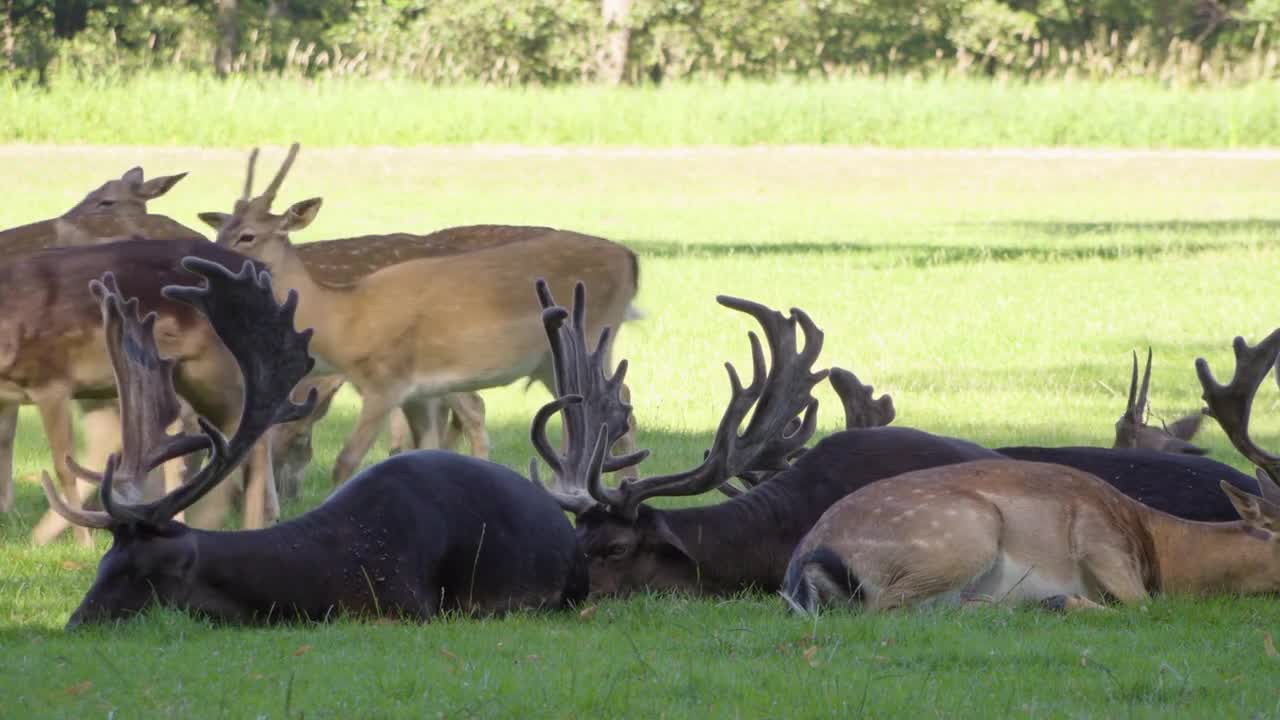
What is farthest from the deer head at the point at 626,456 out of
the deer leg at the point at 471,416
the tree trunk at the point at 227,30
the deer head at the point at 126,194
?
the tree trunk at the point at 227,30

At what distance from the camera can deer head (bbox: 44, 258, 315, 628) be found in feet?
20.7

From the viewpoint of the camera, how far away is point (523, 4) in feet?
157

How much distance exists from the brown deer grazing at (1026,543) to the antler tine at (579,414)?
0.73 meters

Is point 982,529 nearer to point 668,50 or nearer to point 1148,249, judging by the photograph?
point 1148,249

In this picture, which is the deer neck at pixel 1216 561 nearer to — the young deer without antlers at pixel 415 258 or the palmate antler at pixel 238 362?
the palmate antler at pixel 238 362

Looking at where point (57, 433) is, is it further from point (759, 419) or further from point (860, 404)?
point (860, 404)

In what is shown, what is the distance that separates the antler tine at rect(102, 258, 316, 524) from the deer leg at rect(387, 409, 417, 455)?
501 centimetres

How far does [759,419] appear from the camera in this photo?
7934 mm

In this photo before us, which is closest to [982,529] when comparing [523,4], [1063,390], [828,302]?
[1063,390]

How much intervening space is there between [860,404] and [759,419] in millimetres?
1472

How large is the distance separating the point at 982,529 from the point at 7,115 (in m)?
30.5

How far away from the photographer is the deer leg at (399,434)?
11852 millimetres

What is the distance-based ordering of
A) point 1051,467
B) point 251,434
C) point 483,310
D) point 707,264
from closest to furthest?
point 251,434 < point 1051,467 < point 483,310 < point 707,264

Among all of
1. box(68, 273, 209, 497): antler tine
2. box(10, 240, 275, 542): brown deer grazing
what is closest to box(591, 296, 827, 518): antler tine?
box(68, 273, 209, 497): antler tine
